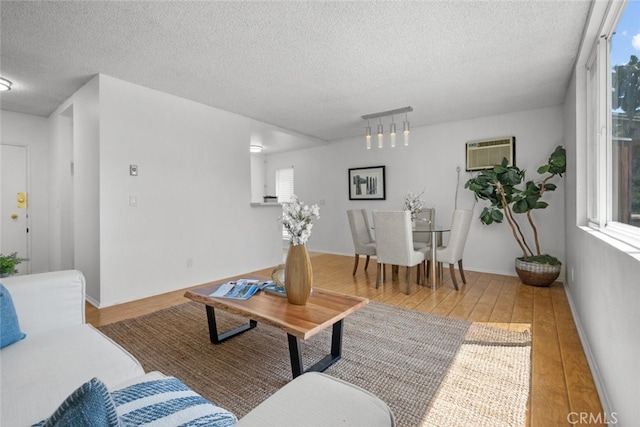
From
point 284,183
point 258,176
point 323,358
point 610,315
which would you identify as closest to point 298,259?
point 323,358

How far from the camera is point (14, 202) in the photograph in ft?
13.7

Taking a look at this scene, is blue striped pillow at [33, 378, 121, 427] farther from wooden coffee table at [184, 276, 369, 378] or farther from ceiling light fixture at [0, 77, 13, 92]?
ceiling light fixture at [0, 77, 13, 92]

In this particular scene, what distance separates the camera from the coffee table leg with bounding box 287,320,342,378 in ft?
5.47

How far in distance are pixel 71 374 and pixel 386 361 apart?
1692mm

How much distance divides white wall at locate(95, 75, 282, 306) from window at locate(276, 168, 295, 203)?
8.71 feet

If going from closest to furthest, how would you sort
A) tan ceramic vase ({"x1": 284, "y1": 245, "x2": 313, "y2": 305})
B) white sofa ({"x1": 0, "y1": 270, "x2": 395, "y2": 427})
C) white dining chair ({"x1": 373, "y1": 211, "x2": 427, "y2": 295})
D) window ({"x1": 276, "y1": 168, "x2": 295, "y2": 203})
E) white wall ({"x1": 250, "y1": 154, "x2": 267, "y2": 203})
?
white sofa ({"x1": 0, "y1": 270, "x2": 395, "y2": 427})
tan ceramic vase ({"x1": 284, "y1": 245, "x2": 313, "y2": 305})
white dining chair ({"x1": 373, "y1": 211, "x2": 427, "y2": 295})
window ({"x1": 276, "y1": 168, "x2": 295, "y2": 203})
white wall ({"x1": 250, "y1": 154, "x2": 267, "y2": 203})

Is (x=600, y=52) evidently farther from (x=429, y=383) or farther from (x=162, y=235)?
(x=162, y=235)

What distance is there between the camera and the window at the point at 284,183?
23.6 ft

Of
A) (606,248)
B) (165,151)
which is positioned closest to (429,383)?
(606,248)

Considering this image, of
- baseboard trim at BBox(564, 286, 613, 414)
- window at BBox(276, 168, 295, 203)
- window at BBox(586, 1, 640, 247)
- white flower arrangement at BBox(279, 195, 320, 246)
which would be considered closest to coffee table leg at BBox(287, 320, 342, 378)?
white flower arrangement at BBox(279, 195, 320, 246)

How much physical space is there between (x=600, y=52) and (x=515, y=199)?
2.02m

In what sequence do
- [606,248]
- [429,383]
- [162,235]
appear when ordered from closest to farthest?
1. [606,248]
2. [429,383]
3. [162,235]

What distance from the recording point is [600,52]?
213cm

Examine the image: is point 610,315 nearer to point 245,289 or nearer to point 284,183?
point 245,289
